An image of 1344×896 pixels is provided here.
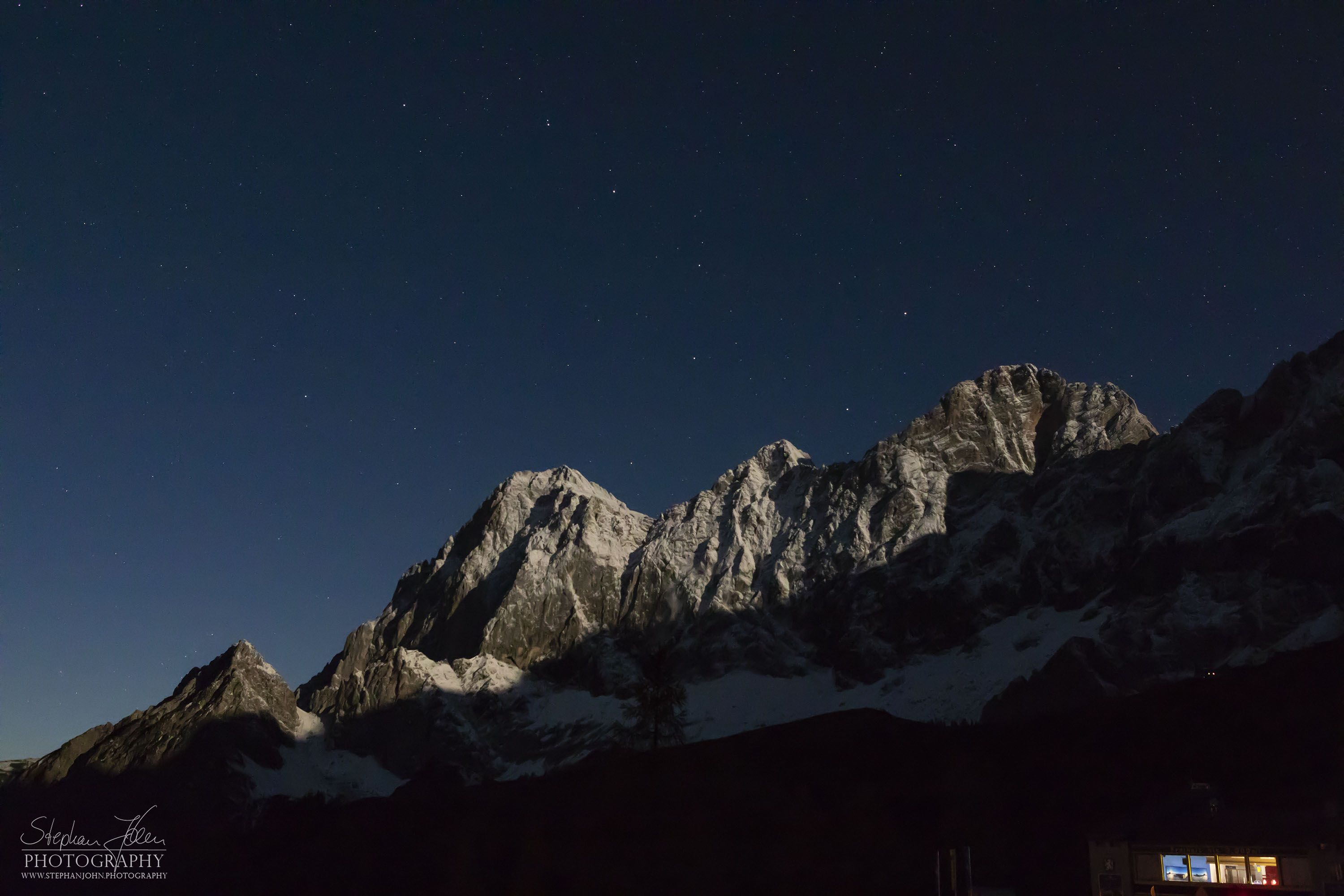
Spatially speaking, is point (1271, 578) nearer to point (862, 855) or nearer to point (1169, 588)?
point (1169, 588)

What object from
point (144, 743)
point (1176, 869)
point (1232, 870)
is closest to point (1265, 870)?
point (1232, 870)

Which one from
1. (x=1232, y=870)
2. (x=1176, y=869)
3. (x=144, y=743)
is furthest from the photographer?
(x=144, y=743)

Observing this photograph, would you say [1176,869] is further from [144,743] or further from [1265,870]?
[144,743]

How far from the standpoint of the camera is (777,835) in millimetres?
63250

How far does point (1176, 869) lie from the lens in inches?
1281

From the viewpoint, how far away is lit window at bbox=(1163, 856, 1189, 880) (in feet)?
106

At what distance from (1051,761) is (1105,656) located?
9973 centimetres

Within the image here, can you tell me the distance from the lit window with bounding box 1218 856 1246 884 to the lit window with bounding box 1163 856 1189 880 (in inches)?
36.7

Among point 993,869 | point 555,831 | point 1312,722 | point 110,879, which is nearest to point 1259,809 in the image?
point 993,869

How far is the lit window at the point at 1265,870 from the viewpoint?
31062mm

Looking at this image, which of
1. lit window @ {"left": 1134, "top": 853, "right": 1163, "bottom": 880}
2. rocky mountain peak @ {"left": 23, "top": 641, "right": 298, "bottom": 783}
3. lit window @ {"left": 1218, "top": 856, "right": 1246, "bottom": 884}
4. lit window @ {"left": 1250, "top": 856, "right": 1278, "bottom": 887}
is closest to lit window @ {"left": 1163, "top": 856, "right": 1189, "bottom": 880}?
lit window @ {"left": 1134, "top": 853, "right": 1163, "bottom": 880}

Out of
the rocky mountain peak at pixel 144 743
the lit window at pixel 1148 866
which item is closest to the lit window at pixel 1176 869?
the lit window at pixel 1148 866

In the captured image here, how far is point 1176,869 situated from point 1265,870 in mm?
2520

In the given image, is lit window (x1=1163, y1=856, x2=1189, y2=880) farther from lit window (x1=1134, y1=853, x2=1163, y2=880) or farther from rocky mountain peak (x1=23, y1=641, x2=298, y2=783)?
rocky mountain peak (x1=23, y1=641, x2=298, y2=783)
